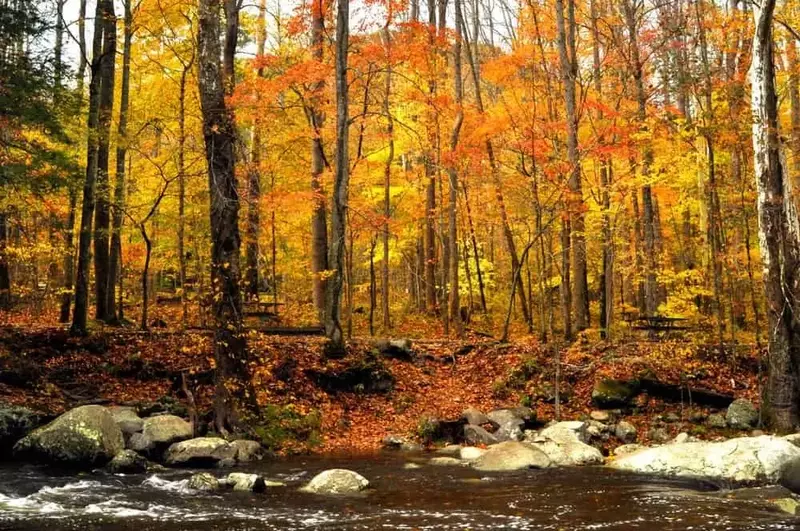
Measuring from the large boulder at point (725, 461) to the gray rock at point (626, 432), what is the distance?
2.43m

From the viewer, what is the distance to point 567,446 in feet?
37.9

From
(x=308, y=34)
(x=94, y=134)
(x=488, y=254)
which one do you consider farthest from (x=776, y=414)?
(x=488, y=254)

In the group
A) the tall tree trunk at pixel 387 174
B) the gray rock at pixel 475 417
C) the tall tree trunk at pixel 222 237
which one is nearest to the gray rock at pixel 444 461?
the gray rock at pixel 475 417

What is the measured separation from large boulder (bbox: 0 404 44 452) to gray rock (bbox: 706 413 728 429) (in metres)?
13.0

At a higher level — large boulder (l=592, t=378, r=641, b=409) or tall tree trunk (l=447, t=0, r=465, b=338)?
tall tree trunk (l=447, t=0, r=465, b=338)

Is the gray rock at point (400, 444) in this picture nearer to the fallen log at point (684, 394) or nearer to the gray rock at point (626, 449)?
the gray rock at point (626, 449)

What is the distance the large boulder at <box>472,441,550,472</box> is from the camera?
10344mm

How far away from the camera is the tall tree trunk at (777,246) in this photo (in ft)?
37.5

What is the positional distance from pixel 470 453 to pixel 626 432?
3.65 meters

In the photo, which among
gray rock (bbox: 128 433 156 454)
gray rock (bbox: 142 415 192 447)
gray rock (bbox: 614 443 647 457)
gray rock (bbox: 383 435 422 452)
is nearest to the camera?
gray rock (bbox: 128 433 156 454)

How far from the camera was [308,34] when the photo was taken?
20.5 m

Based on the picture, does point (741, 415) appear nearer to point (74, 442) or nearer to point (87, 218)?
point (74, 442)

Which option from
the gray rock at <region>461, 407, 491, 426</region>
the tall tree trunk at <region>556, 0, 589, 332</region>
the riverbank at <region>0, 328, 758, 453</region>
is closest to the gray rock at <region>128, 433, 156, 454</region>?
the riverbank at <region>0, 328, 758, 453</region>

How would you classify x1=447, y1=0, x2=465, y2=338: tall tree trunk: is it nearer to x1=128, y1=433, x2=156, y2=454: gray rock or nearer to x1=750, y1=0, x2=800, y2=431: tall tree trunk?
x1=750, y1=0, x2=800, y2=431: tall tree trunk
